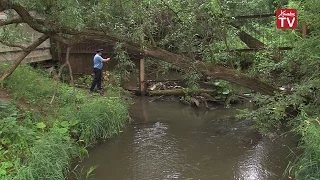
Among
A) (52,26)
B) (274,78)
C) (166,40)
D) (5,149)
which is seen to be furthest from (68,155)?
(274,78)

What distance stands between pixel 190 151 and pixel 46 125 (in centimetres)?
291

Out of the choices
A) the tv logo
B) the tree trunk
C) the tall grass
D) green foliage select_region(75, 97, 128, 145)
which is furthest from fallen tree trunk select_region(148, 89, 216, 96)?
the tall grass

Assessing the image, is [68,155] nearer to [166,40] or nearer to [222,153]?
[222,153]

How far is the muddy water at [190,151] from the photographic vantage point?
22.1ft

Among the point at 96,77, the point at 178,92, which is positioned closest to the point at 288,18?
the point at 178,92

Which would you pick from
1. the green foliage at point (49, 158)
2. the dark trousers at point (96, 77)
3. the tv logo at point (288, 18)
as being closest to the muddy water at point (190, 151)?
the green foliage at point (49, 158)

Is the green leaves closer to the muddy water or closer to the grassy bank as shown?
the grassy bank

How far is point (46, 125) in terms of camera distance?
754 centimetres

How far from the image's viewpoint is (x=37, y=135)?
22.4 feet

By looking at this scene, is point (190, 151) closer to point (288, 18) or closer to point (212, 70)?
point (212, 70)

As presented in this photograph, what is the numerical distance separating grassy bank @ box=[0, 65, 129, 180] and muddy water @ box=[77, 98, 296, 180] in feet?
1.32

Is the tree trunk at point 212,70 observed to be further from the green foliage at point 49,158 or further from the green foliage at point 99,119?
the green foliage at point 49,158

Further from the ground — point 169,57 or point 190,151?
point 169,57

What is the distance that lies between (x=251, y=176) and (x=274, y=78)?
13.8 feet
